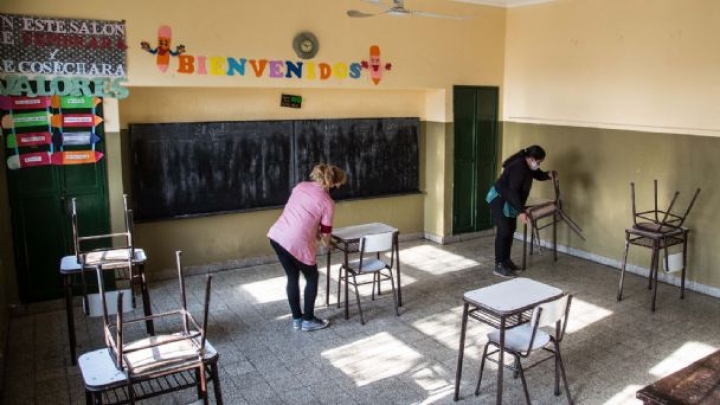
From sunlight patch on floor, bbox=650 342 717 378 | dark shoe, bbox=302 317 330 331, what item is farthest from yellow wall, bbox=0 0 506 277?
sunlight patch on floor, bbox=650 342 717 378

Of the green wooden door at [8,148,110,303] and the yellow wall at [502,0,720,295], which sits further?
the yellow wall at [502,0,720,295]

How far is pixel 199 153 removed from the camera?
19.8ft

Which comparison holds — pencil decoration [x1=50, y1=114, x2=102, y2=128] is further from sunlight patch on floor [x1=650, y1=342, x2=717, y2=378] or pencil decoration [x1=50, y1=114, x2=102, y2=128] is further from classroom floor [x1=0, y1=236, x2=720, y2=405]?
sunlight patch on floor [x1=650, y1=342, x2=717, y2=378]

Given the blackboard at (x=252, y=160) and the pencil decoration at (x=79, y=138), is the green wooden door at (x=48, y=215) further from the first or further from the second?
the blackboard at (x=252, y=160)

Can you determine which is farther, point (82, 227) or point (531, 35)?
point (531, 35)

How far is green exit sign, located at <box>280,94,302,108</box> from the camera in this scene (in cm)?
646

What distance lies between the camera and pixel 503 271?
6.21 metres

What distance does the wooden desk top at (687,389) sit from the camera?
7.41 ft

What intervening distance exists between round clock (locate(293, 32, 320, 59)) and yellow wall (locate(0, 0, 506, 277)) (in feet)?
0.18

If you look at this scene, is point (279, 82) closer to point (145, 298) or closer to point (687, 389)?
point (145, 298)

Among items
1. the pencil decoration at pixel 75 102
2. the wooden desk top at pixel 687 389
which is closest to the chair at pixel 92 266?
the pencil decoration at pixel 75 102

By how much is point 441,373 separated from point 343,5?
154 inches

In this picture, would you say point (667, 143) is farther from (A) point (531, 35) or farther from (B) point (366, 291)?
(B) point (366, 291)

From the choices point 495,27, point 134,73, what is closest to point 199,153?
point 134,73
